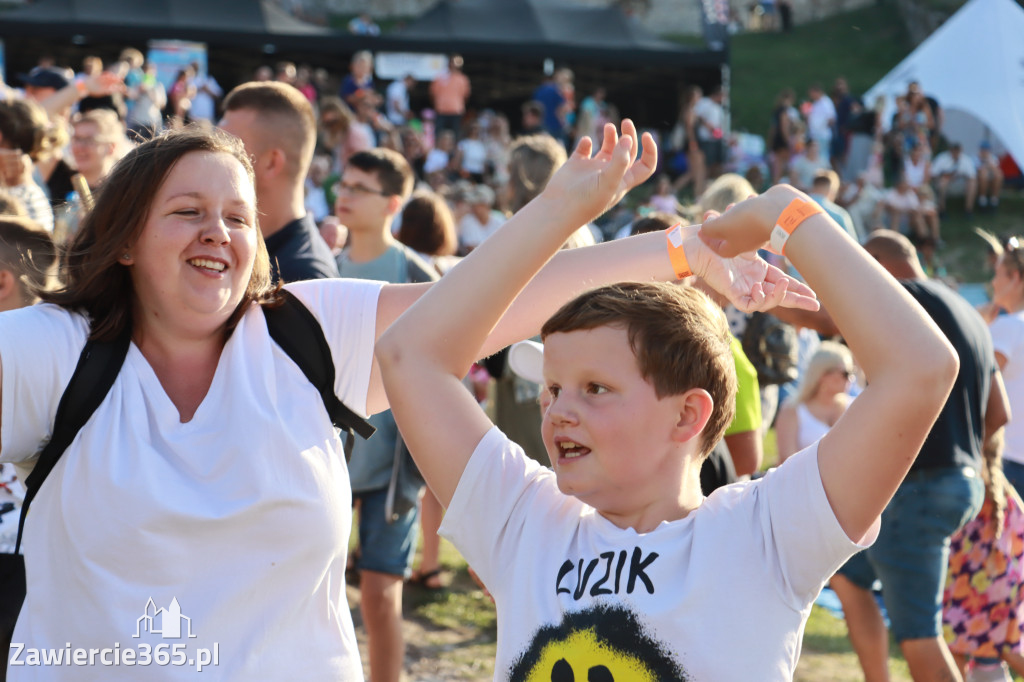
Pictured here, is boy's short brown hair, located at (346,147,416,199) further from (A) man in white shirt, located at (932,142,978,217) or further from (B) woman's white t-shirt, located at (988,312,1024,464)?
(A) man in white shirt, located at (932,142,978,217)

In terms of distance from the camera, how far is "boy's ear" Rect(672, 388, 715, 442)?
188 cm

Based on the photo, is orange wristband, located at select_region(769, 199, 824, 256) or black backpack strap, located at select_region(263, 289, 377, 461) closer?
orange wristband, located at select_region(769, 199, 824, 256)

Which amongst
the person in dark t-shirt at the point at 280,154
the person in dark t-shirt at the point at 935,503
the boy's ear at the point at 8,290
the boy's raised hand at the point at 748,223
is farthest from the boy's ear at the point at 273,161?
the person in dark t-shirt at the point at 935,503

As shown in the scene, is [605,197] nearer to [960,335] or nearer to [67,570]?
[67,570]

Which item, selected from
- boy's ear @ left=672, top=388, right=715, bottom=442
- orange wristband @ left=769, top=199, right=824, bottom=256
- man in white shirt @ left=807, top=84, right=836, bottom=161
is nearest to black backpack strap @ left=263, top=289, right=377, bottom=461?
boy's ear @ left=672, top=388, right=715, bottom=442

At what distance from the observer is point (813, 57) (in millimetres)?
32906

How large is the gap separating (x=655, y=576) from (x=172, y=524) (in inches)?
34.0

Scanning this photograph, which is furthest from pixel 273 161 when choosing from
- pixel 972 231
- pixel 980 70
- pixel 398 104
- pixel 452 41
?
pixel 980 70

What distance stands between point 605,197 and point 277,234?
1.91 metres

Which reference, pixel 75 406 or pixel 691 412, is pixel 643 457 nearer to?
pixel 691 412

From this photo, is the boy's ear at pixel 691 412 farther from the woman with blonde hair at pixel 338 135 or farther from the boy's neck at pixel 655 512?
the woman with blonde hair at pixel 338 135

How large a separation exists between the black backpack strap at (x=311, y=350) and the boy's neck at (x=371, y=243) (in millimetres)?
2546

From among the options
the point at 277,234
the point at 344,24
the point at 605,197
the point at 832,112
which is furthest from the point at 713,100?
the point at 605,197

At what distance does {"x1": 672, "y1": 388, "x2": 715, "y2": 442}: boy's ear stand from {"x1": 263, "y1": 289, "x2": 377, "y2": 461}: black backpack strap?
66cm
